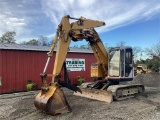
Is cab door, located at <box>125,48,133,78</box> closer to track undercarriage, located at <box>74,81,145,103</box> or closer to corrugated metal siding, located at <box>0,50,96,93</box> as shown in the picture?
track undercarriage, located at <box>74,81,145,103</box>

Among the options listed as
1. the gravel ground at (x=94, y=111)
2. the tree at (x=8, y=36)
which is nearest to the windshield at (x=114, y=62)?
the gravel ground at (x=94, y=111)

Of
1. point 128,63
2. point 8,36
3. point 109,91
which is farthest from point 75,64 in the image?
point 8,36

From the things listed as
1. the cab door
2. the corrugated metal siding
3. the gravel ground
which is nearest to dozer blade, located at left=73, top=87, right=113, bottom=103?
the gravel ground

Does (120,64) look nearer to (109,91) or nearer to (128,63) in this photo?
(128,63)

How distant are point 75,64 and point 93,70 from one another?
5.27m

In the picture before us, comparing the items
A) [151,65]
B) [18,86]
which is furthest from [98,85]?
[151,65]

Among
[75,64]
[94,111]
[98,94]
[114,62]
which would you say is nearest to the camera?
[94,111]

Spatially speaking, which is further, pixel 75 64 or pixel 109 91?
pixel 75 64

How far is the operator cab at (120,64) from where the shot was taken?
10.1 metres

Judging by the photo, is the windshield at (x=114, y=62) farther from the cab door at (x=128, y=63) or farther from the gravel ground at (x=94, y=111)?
the gravel ground at (x=94, y=111)

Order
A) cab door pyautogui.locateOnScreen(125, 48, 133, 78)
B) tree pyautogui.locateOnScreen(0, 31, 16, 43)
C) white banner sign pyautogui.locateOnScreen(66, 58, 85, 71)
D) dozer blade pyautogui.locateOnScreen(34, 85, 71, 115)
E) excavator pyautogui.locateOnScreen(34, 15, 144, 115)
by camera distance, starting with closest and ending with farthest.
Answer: dozer blade pyautogui.locateOnScreen(34, 85, 71, 115) → excavator pyautogui.locateOnScreen(34, 15, 144, 115) → cab door pyautogui.locateOnScreen(125, 48, 133, 78) → white banner sign pyautogui.locateOnScreen(66, 58, 85, 71) → tree pyautogui.locateOnScreen(0, 31, 16, 43)

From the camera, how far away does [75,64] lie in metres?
16.0

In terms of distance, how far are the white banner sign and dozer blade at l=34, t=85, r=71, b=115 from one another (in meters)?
8.28

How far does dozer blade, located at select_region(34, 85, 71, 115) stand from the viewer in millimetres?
6855
